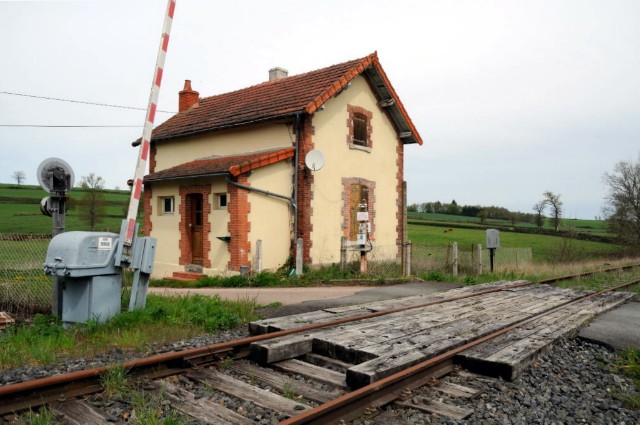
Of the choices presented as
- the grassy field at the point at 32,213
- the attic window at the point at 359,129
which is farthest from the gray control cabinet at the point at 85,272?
the grassy field at the point at 32,213

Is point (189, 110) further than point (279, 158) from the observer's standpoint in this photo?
Yes

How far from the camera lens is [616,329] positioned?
6980 millimetres

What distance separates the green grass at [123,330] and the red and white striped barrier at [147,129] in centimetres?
115

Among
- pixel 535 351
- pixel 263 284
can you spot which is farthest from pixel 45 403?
pixel 263 284

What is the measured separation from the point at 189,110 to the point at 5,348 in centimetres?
1686

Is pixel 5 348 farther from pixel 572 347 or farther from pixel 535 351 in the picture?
pixel 572 347

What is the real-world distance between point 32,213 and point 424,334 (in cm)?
4726

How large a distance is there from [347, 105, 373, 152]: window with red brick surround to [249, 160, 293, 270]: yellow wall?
117 inches

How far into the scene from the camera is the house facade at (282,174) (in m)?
14.4

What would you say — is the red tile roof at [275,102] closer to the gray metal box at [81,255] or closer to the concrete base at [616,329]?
the gray metal box at [81,255]

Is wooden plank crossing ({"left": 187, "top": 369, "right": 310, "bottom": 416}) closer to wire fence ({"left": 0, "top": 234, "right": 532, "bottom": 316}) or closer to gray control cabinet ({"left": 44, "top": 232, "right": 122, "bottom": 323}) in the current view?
gray control cabinet ({"left": 44, "top": 232, "right": 122, "bottom": 323})

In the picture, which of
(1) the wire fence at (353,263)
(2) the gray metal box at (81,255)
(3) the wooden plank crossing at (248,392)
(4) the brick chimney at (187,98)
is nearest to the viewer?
(3) the wooden plank crossing at (248,392)

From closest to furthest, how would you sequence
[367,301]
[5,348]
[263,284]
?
[5,348]
[367,301]
[263,284]

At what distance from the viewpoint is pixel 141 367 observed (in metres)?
4.13
